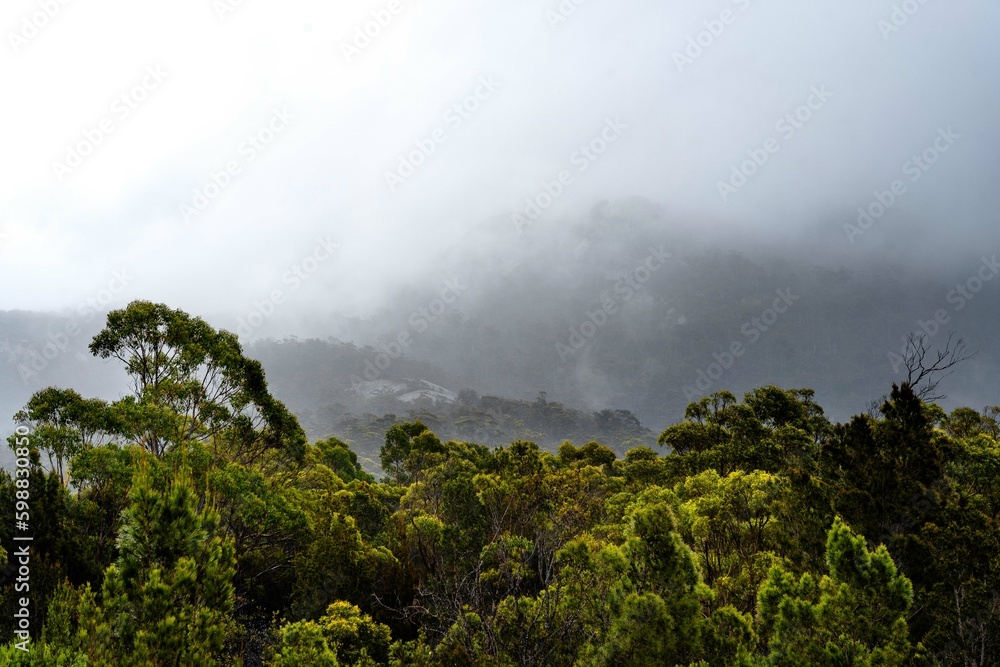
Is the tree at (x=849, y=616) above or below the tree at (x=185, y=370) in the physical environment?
below

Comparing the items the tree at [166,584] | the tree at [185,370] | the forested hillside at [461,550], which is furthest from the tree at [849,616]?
the tree at [185,370]

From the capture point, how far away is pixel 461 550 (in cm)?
2122

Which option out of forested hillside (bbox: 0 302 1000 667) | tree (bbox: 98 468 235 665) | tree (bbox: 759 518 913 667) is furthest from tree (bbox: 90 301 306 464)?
tree (bbox: 759 518 913 667)

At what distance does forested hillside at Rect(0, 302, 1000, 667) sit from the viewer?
829 cm

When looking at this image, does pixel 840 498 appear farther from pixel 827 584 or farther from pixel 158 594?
pixel 158 594

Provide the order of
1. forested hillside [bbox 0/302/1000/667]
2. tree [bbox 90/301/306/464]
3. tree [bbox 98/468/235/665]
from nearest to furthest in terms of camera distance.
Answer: tree [bbox 98/468/235/665] < forested hillside [bbox 0/302/1000/667] < tree [bbox 90/301/306/464]

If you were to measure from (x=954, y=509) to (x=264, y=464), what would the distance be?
83.5 ft

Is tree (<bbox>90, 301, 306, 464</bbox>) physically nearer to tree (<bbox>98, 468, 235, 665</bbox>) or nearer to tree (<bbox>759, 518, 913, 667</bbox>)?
tree (<bbox>98, 468, 235, 665</bbox>)

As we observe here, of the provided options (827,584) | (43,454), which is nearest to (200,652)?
(827,584)

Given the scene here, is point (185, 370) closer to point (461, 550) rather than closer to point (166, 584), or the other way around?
point (461, 550)

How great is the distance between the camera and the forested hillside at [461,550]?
8.29 meters

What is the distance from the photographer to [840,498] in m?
13.2

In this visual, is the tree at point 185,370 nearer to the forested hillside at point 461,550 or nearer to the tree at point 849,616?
the forested hillside at point 461,550

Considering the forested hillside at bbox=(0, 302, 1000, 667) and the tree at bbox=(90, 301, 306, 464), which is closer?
the forested hillside at bbox=(0, 302, 1000, 667)
